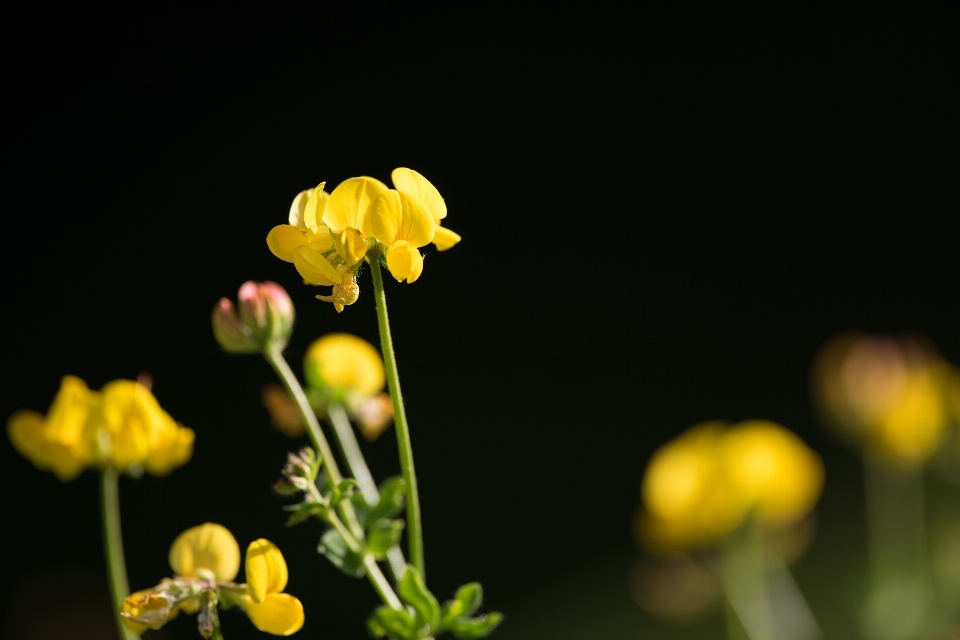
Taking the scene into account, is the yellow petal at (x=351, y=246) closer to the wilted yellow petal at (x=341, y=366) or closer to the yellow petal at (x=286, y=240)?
the yellow petal at (x=286, y=240)


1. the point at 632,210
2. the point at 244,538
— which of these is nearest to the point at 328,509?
the point at 244,538

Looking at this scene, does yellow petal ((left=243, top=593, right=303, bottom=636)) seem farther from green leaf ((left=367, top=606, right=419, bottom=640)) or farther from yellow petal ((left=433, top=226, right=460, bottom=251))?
yellow petal ((left=433, top=226, right=460, bottom=251))

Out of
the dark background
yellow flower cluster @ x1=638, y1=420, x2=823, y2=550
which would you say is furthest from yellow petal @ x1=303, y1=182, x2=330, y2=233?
the dark background

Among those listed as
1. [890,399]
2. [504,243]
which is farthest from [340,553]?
[504,243]

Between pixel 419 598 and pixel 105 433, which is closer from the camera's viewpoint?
pixel 419 598

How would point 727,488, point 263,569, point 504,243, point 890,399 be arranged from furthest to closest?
1. point 504,243
2. point 890,399
3. point 727,488
4. point 263,569

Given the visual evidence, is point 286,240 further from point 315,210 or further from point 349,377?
point 349,377
